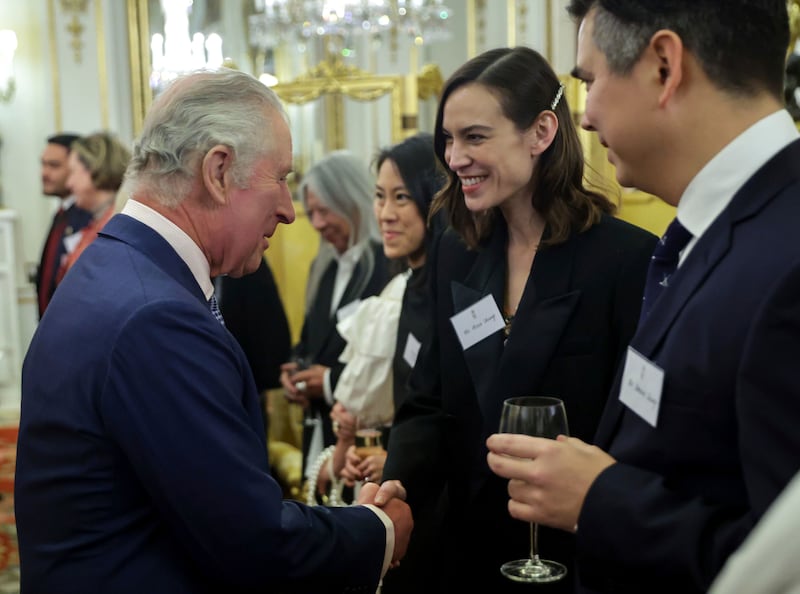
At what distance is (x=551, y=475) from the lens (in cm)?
137

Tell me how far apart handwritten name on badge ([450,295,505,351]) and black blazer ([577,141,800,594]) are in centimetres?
80

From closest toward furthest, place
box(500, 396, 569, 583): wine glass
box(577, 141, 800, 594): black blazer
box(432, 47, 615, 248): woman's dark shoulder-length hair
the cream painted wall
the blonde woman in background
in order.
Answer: box(577, 141, 800, 594): black blazer, box(500, 396, 569, 583): wine glass, box(432, 47, 615, 248): woman's dark shoulder-length hair, the blonde woman in background, the cream painted wall

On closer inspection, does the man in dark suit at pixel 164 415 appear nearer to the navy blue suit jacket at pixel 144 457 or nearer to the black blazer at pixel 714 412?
the navy blue suit jacket at pixel 144 457

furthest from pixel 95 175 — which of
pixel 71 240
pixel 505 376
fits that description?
pixel 505 376

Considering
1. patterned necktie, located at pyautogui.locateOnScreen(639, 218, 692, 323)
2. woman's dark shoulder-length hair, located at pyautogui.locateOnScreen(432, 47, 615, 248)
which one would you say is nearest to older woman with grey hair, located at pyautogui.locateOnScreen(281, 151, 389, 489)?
woman's dark shoulder-length hair, located at pyautogui.locateOnScreen(432, 47, 615, 248)

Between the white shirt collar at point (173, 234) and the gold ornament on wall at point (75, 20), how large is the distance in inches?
264

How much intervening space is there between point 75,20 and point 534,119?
6498mm

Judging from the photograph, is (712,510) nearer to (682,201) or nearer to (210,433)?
(682,201)

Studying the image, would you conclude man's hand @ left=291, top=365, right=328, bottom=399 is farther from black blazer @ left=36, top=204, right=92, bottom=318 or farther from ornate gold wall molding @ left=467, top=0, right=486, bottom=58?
ornate gold wall molding @ left=467, top=0, right=486, bottom=58

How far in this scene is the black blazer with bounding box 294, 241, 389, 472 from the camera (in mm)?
3975

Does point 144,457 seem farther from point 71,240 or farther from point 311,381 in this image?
point 71,240

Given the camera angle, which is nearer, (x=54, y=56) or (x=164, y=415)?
(x=164, y=415)

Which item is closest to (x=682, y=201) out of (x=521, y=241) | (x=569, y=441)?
(x=569, y=441)

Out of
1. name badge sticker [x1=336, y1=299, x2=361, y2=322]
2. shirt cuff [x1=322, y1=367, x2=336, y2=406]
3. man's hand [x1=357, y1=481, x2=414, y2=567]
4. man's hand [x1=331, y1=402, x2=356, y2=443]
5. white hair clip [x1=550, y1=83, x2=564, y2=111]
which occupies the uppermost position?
white hair clip [x1=550, y1=83, x2=564, y2=111]
